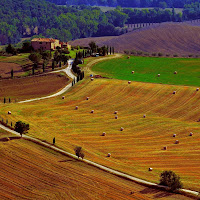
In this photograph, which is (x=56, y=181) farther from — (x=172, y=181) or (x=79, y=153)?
(x=172, y=181)

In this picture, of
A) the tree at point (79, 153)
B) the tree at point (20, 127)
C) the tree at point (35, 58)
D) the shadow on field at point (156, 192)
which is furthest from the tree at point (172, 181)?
the tree at point (35, 58)

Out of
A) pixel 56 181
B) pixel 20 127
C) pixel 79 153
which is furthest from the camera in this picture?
pixel 20 127

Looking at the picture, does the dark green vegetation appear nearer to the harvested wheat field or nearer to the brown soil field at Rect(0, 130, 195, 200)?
the harvested wheat field

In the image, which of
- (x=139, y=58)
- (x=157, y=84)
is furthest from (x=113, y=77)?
(x=139, y=58)

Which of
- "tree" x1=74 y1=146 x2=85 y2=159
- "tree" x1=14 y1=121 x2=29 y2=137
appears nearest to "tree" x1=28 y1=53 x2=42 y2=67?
"tree" x1=14 y1=121 x2=29 y2=137

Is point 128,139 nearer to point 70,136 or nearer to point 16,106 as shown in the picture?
point 70,136

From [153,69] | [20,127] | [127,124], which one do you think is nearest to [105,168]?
[20,127]

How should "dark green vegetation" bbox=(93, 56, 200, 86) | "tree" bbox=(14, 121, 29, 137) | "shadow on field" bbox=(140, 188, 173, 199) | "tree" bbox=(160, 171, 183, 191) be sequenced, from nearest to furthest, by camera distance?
"shadow on field" bbox=(140, 188, 173, 199) → "tree" bbox=(160, 171, 183, 191) → "tree" bbox=(14, 121, 29, 137) → "dark green vegetation" bbox=(93, 56, 200, 86)
